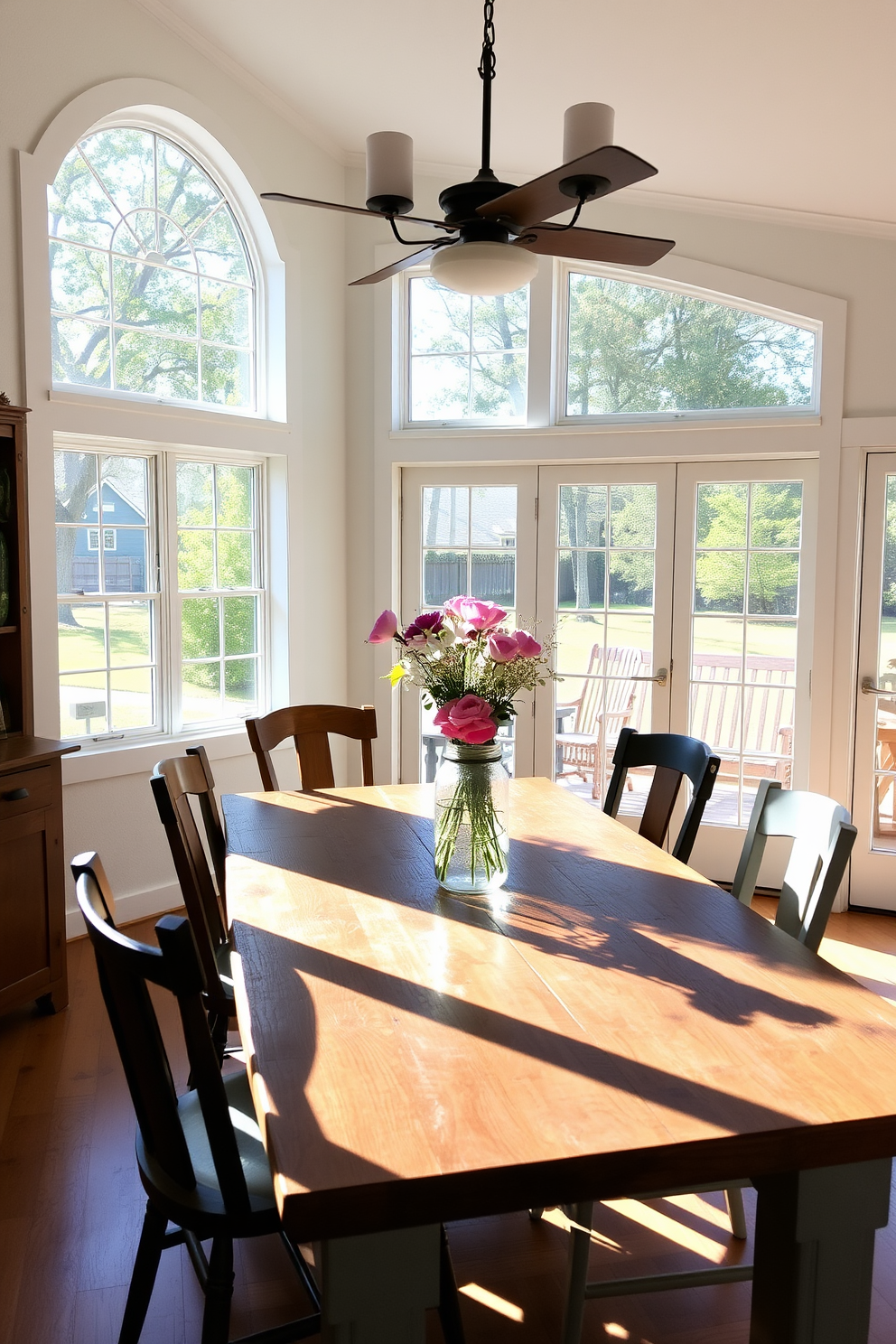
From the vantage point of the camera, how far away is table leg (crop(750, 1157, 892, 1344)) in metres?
1.38

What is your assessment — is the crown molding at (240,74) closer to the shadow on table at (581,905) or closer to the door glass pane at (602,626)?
the door glass pane at (602,626)

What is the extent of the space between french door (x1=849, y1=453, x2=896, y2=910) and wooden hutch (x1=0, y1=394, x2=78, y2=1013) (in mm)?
3432

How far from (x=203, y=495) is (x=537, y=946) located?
3.40 metres

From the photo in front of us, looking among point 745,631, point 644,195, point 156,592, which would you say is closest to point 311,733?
point 156,592

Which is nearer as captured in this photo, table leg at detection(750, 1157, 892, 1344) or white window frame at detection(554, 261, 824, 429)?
table leg at detection(750, 1157, 892, 1344)

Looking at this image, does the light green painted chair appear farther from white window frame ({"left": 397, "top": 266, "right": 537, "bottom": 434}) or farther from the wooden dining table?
white window frame ({"left": 397, "top": 266, "right": 537, "bottom": 434})

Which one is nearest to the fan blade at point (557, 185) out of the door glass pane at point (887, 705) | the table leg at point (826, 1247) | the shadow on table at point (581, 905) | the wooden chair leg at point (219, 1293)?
the shadow on table at point (581, 905)

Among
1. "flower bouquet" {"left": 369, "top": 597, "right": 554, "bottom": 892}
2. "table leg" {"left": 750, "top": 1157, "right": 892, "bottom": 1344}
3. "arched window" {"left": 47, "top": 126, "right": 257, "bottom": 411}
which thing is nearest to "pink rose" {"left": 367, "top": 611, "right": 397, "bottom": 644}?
"flower bouquet" {"left": 369, "top": 597, "right": 554, "bottom": 892}

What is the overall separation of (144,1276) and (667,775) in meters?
1.79

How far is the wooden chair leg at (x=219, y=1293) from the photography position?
1.63m

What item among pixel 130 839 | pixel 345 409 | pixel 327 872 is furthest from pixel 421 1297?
pixel 345 409

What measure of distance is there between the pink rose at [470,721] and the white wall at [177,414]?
7.64ft

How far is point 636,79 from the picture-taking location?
3637 millimetres

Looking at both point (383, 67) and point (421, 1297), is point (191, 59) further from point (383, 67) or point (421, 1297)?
point (421, 1297)
